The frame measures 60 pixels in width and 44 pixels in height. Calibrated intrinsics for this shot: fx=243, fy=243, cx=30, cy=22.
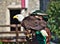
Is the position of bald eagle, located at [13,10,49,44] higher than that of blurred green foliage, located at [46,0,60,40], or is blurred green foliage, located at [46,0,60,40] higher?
bald eagle, located at [13,10,49,44]

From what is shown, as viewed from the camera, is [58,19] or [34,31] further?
[58,19]

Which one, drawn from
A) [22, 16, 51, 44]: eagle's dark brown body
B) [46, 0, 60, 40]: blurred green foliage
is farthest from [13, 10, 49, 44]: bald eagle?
[46, 0, 60, 40]: blurred green foliage

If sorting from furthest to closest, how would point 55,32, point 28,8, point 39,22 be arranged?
point 28,8 → point 55,32 → point 39,22

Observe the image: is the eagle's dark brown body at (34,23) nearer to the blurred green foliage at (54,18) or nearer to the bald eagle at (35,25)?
the bald eagle at (35,25)

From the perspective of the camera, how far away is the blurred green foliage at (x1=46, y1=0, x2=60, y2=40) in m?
6.07

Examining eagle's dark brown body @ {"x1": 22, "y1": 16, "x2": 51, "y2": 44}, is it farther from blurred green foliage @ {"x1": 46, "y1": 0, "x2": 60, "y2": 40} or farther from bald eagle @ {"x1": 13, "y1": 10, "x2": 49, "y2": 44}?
blurred green foliage @ {"x1": 46, "y1": 0, "x2": 60, "y2": 40}

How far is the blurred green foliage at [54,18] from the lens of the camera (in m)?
6.07

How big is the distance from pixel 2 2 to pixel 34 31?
271 inches

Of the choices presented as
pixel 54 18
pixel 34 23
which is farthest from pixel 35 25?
pixel 54 18

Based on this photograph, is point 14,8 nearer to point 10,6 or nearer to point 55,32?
point 10,6

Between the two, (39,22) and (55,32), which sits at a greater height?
(39,22)

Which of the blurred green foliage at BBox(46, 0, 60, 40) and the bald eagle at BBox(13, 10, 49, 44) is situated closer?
the bald eagle at BBox(13, 10, 49, 44)

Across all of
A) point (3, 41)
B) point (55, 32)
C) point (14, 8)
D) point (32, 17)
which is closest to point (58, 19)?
point (55, 32)

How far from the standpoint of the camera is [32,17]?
A: 1420 mm
